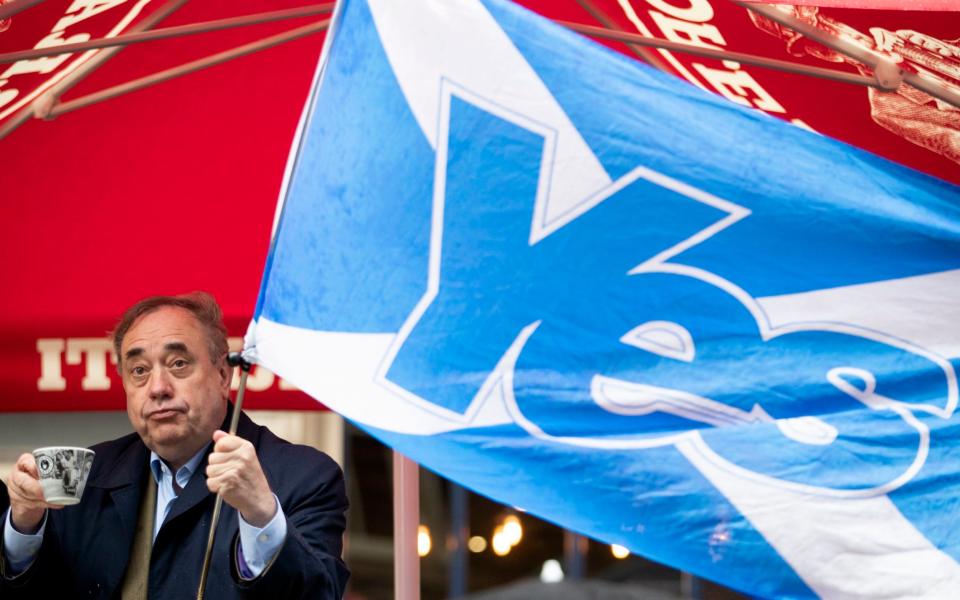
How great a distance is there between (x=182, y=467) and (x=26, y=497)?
441mm

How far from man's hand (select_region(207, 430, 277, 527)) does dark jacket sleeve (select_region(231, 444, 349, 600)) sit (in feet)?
0.45

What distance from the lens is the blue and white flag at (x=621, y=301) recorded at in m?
2.98

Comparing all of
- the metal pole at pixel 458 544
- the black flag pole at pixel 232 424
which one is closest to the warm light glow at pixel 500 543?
the metal pole at pixel 458 544

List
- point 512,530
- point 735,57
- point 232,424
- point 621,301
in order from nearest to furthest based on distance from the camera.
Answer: point 621,301 → point 232,424 → point 735,57 → point 512,530

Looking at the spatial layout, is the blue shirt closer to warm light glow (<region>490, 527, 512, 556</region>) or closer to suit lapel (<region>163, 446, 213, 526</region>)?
suit lapel (<region>163, 446, 213, 526</region>)

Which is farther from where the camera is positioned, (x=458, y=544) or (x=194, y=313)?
(x=458, y=544)

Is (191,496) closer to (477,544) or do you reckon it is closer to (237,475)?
(237,475)

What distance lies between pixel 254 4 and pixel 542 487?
103 inches

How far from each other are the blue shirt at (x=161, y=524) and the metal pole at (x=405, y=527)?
1.59 meters

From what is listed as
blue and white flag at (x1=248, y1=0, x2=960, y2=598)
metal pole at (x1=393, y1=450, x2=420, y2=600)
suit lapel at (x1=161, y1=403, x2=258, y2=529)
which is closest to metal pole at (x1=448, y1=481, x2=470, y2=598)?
metal pole at (x1=393, y1=450, x2=420, y2=600)

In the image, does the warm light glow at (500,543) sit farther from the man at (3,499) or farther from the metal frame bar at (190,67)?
the man at (3,499)

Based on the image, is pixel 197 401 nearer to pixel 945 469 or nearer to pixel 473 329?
pixel 473 329

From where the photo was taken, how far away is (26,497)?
3459mm

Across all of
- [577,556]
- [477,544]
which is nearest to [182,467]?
[577,556]
